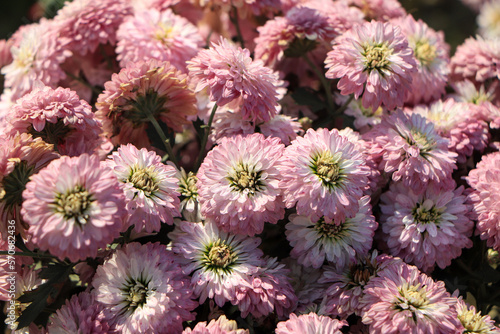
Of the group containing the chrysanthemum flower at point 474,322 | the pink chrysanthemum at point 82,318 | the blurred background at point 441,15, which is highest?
the pink chrysanthemum at point 82,318

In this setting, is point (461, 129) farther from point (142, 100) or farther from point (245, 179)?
point (142, 100)

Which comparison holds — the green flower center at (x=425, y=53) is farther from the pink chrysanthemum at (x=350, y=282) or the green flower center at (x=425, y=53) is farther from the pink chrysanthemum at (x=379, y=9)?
the pink chrysanthemum at (x=350, y=282)

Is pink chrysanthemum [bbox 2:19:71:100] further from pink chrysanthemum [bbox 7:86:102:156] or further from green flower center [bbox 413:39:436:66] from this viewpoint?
green flower center [bbox 413:39:436:66]

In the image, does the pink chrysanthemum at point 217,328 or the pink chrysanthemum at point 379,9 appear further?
the pink chrysanthemum at point 379,9

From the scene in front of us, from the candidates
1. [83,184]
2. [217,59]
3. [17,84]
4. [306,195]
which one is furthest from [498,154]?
[17,84]

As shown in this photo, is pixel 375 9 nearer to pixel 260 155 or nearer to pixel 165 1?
pixel 165 1

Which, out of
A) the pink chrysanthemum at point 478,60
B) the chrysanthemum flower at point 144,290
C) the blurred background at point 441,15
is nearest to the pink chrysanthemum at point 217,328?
the chrysanthemum flower at point 144,290
